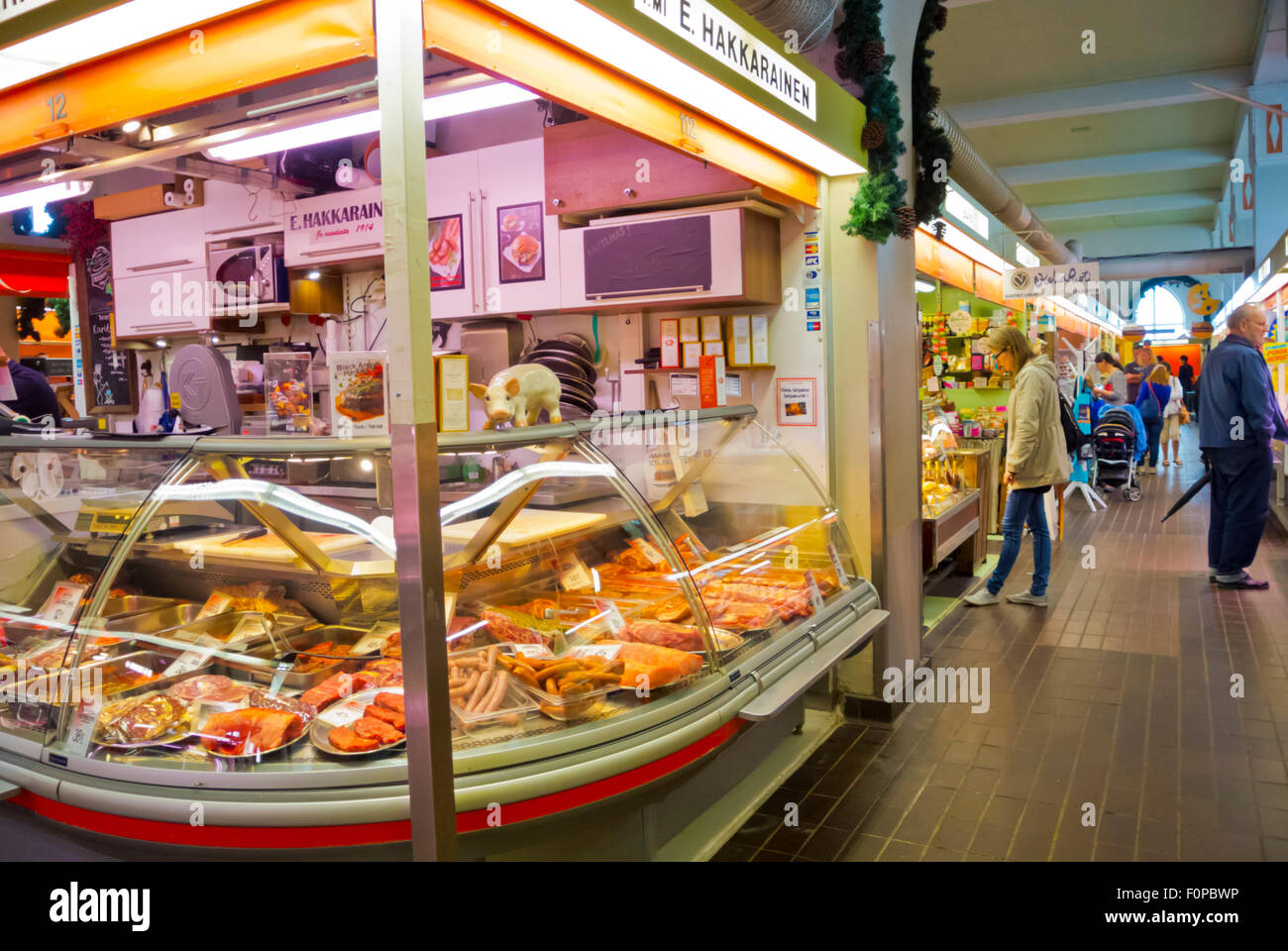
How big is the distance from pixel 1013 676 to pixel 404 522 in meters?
4.28

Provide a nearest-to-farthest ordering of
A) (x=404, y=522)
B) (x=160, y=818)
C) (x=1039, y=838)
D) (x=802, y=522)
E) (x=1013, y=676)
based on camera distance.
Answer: (x=404, y=522) → (x=160, y=818) → (x=1039, y=838) → (x=802, y=522) → (x=1013, y=676)

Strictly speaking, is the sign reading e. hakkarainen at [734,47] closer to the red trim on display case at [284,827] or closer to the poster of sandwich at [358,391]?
the poster of sandwich at [358,391]

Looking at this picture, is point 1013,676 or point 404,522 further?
point 1013,676

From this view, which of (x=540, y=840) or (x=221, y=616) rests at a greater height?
(x=221, y=616)

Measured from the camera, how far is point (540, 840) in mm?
2572

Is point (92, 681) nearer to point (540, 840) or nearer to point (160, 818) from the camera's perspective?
point (160, 818)

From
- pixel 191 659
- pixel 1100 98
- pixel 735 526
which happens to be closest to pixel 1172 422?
pixel 1100 98

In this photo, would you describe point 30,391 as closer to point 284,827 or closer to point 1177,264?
point 284,827

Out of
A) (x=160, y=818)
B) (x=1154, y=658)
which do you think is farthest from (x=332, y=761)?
(x=1154, y=658)

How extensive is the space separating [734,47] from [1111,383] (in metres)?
12.4

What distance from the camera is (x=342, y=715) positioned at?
8.48 ft

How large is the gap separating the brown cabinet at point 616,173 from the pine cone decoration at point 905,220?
712 mm

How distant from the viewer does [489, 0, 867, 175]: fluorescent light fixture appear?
2537 millimetres

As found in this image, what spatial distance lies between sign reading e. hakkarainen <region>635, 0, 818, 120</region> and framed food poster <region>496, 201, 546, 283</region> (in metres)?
2.03
